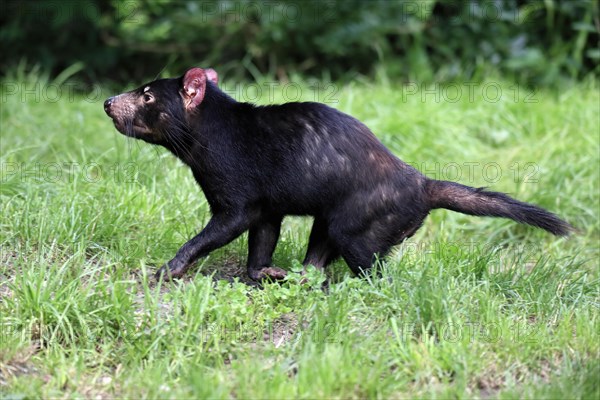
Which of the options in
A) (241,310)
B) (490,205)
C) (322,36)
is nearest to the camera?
(241,310)

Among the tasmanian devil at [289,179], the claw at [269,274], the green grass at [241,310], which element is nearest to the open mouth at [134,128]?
the tasmanian devil at [289,179]

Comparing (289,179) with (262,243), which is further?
(262,243)

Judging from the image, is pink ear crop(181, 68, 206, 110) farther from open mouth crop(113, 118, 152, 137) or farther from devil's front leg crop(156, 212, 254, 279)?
devil's front leg crop(156, 212, 254, 279)

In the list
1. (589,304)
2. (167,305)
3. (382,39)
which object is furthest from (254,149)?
(382,39)

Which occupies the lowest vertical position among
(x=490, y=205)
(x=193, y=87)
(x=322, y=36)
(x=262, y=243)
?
(x=262, y=243)

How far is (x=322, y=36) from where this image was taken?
298 inches

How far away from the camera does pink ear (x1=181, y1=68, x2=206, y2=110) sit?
4016mm

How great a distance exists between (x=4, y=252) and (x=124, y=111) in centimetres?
84

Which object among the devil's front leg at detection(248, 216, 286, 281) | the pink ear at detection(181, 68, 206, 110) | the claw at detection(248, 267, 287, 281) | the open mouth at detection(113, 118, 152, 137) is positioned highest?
the pink ear at detection(181, 68, 206, 110)

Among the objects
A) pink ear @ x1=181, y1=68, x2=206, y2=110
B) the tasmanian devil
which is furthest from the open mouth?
pink ear @ x1=181, y1=68, x2=206, y2=110

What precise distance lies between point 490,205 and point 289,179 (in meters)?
0.89

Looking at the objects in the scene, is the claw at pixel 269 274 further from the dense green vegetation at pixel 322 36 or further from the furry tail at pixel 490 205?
the dense green vegetation at pixel 322 36

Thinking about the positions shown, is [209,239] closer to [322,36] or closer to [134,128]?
[134,128]

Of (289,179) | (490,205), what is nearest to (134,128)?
(289,179)
